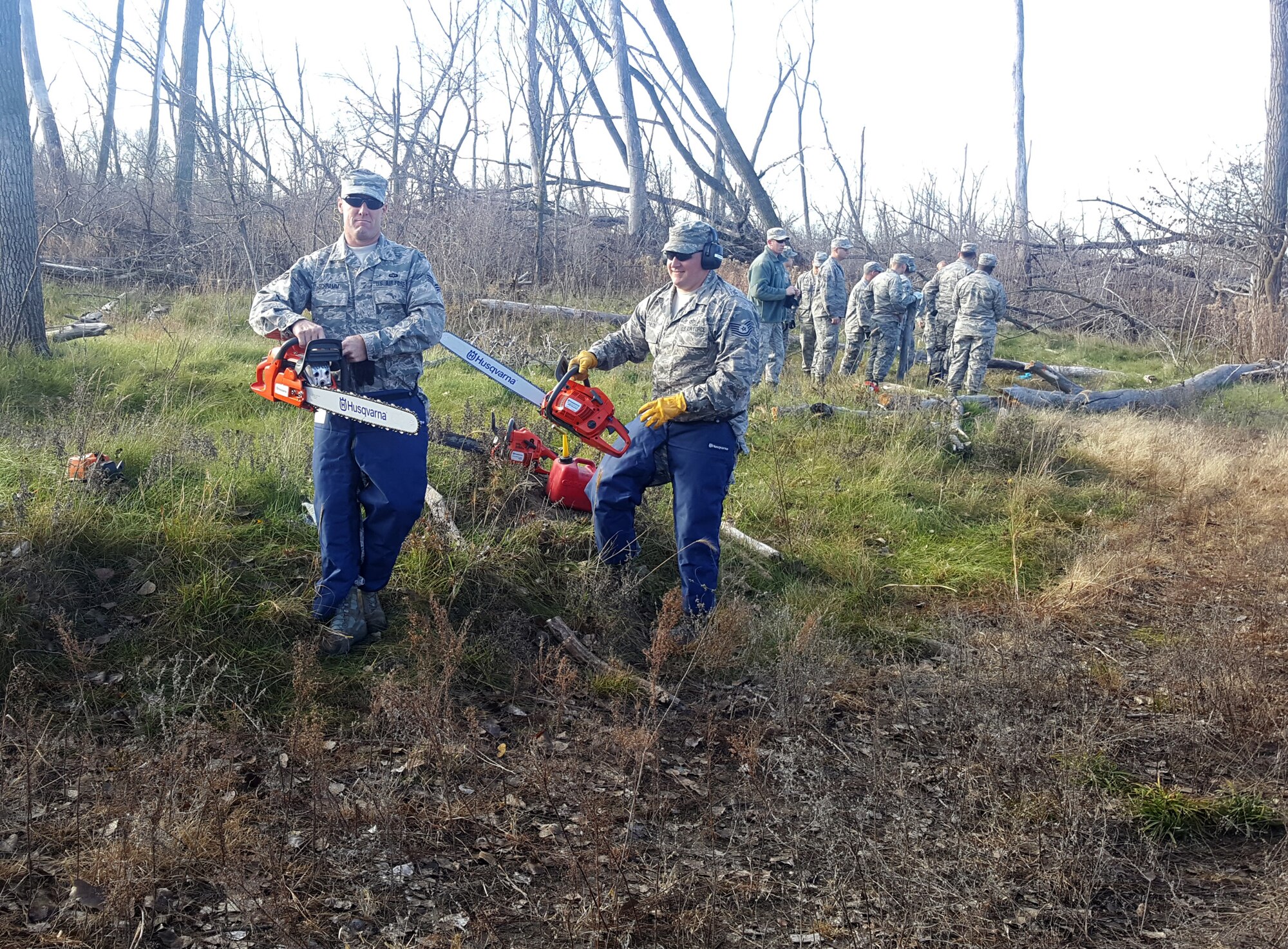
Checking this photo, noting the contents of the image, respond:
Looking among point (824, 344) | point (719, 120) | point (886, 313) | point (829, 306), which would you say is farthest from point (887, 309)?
point (719, 120)

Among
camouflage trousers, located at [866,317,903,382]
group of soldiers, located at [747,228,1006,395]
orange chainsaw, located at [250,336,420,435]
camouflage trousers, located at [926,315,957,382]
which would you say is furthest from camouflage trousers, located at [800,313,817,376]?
orange chainsaw, located at [250,336,420,435]

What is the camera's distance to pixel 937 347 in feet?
46.4

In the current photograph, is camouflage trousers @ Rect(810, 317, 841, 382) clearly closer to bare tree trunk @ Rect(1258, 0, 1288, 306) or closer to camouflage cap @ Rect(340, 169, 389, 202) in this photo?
bare tree trunk @ Rect(1258, 0, 1288, 306)

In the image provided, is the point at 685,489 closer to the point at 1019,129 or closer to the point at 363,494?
the point at 363,494

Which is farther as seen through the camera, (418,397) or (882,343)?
(882,343)

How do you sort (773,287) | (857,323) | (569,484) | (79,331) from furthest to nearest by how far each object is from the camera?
(857,323) → (773,287) → (79,331) → (569,484)

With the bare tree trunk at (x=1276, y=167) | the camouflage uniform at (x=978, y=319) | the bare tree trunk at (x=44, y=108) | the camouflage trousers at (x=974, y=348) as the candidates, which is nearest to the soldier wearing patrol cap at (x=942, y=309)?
the camouflage trousers at (x=974, y=348)

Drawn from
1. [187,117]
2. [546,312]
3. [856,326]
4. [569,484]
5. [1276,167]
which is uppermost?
[187,117]

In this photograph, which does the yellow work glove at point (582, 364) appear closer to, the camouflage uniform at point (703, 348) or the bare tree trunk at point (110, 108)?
the camouflage uniform at point (703, 348)

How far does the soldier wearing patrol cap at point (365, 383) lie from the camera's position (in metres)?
3.98

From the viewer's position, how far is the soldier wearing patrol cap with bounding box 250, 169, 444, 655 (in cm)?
398

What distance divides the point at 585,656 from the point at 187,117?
14.7 metres

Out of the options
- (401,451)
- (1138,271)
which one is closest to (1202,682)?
(401,451)

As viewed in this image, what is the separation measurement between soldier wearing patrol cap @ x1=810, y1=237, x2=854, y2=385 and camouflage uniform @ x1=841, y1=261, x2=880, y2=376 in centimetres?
18
